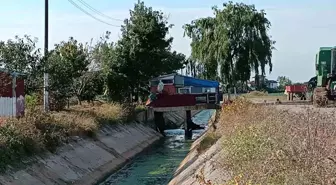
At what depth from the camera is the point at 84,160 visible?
26922 millimetres

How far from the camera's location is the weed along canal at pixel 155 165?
2559cm

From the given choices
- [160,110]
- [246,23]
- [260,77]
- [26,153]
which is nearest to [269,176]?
[26,153]

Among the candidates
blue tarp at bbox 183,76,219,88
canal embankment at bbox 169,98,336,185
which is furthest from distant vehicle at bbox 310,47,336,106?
canal embankment at bbox 169,98,336,185

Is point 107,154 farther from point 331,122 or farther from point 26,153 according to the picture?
point 331,122

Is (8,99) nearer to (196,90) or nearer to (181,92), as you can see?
(181,92)

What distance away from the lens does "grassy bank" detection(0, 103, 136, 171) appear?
68.1 feet

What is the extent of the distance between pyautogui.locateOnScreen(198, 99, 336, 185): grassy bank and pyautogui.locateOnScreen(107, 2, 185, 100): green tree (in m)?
33.0

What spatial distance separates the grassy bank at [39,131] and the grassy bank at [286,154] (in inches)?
385

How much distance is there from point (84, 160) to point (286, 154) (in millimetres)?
18191

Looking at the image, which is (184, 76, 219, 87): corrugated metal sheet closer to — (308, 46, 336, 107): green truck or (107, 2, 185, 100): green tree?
(107, 2, 185, 100): green tree

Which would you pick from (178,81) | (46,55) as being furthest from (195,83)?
(46,55)

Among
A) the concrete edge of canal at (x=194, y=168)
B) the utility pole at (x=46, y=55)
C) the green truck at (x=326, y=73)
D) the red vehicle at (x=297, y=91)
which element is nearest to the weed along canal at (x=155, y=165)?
the concrete edge of canal at (x=194, y=168)

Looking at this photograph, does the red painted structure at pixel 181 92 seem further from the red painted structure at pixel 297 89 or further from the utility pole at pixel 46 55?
the utility pole at pixel 46 55

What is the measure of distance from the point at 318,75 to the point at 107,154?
14.4 meters
